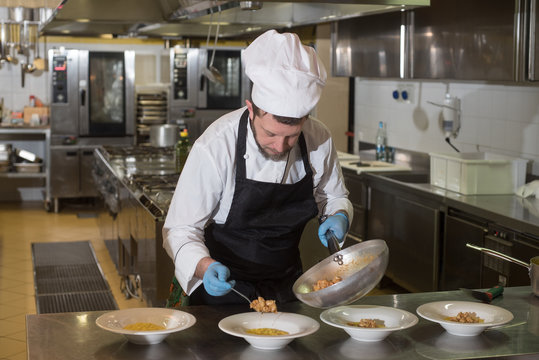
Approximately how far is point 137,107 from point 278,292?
711cm

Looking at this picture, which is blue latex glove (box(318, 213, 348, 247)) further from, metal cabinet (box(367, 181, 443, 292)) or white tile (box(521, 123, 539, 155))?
white tile (box(521, 123, 539, 155))

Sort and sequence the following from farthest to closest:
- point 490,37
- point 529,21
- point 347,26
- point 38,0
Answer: point 347,26, point 38,0, point 490,37, point 529,21

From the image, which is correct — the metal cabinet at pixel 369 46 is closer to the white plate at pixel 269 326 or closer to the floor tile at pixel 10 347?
the floor tile at pixel 10 347

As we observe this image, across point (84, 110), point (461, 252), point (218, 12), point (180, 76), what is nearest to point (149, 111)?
point (180, 76)

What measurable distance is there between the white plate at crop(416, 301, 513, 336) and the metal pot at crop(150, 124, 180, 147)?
5561 millimetres

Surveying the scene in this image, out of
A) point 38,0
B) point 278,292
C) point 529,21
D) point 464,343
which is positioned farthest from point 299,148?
point 38,0

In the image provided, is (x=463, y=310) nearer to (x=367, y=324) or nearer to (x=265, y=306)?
(x=367, y=324)

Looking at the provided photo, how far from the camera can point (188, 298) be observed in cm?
250

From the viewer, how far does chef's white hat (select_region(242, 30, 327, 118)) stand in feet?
7.06

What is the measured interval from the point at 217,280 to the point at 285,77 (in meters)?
0.61

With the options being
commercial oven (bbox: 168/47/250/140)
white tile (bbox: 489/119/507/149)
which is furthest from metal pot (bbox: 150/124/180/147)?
white tile (bbox: 489/119/507/149)

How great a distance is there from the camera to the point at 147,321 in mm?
1996

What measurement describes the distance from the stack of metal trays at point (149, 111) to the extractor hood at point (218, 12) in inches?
127

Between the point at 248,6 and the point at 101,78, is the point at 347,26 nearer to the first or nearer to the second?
the point at 248,6
